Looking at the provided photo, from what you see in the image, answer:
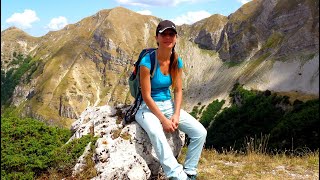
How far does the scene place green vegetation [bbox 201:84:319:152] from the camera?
288ft

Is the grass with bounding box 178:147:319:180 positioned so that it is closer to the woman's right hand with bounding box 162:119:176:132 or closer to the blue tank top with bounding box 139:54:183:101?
the woman's right hand with bounding box 162:119:176:132

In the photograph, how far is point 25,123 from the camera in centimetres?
1129

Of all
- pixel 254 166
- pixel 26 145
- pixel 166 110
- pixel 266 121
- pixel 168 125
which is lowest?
pixel 266 121

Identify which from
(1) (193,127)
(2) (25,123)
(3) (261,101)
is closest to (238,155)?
(1) (193,127)

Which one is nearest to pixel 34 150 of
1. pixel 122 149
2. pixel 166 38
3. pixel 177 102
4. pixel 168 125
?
pixel 122 149

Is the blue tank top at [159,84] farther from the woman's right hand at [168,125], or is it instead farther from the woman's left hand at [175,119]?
the woman's right hand at [168,125]

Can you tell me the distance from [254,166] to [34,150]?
7534 mm

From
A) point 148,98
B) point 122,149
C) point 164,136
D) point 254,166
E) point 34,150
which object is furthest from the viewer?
point 254,166

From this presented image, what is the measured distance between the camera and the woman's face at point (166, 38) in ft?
28.6

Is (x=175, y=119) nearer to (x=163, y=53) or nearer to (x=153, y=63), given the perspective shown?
(x=153, y=63)

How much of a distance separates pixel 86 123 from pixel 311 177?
7.65 metres

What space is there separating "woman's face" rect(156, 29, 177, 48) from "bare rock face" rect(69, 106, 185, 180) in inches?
Answer: 99.3

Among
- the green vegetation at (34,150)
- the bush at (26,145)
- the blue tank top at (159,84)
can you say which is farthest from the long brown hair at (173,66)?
the bush at (26,145)

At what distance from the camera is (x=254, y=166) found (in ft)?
39.2
